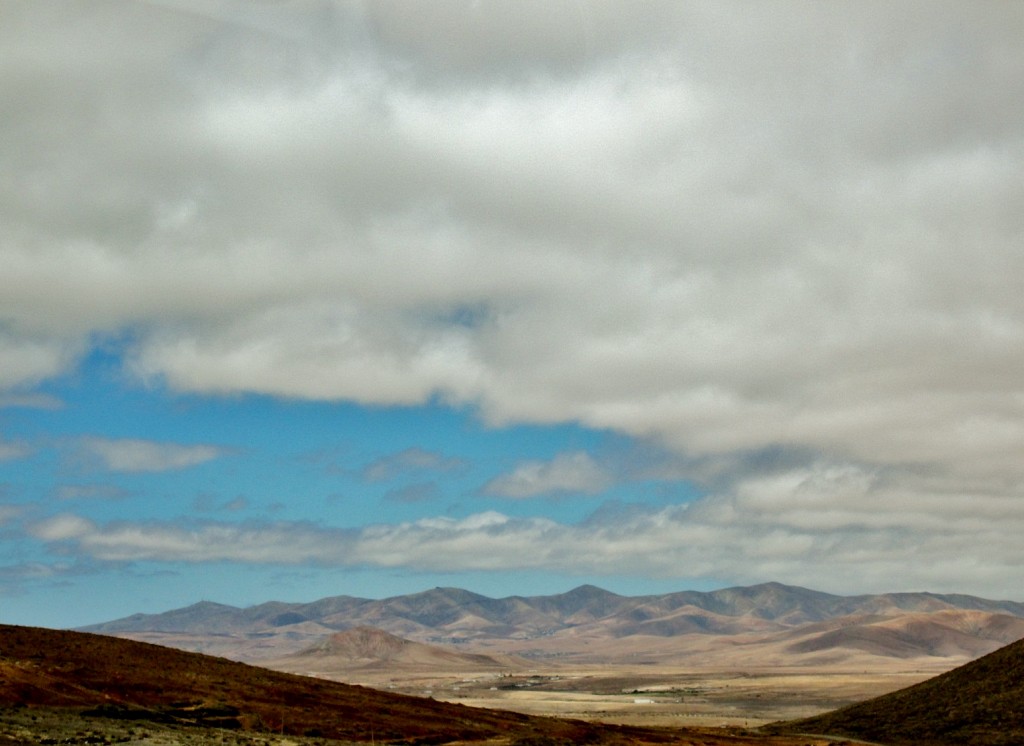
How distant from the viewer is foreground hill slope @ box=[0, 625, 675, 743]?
77.3 metres

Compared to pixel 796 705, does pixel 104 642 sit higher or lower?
higher

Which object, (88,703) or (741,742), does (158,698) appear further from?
(741,742)

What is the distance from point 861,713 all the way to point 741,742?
34.8 metres

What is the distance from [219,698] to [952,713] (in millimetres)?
76943

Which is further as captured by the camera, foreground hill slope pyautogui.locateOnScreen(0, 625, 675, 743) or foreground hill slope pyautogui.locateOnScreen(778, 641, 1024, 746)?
foreground hill slope pyautogui.locateOnScreen(778, 641, 1024, 746)

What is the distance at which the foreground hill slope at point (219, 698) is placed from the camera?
77.3m

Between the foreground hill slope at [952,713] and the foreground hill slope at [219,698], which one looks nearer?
the foreground hill slope at [219,698]

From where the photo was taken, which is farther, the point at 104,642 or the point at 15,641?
the point at 104,642

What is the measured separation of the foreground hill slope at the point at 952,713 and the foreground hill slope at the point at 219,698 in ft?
97.8

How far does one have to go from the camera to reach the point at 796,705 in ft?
631

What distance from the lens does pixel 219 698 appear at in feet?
283

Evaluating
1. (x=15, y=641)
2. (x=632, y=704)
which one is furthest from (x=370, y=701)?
(x=632, y=704)

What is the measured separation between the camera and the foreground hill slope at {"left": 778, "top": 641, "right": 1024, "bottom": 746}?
347 feet

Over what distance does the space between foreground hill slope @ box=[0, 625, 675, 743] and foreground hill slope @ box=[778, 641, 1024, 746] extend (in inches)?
1173
